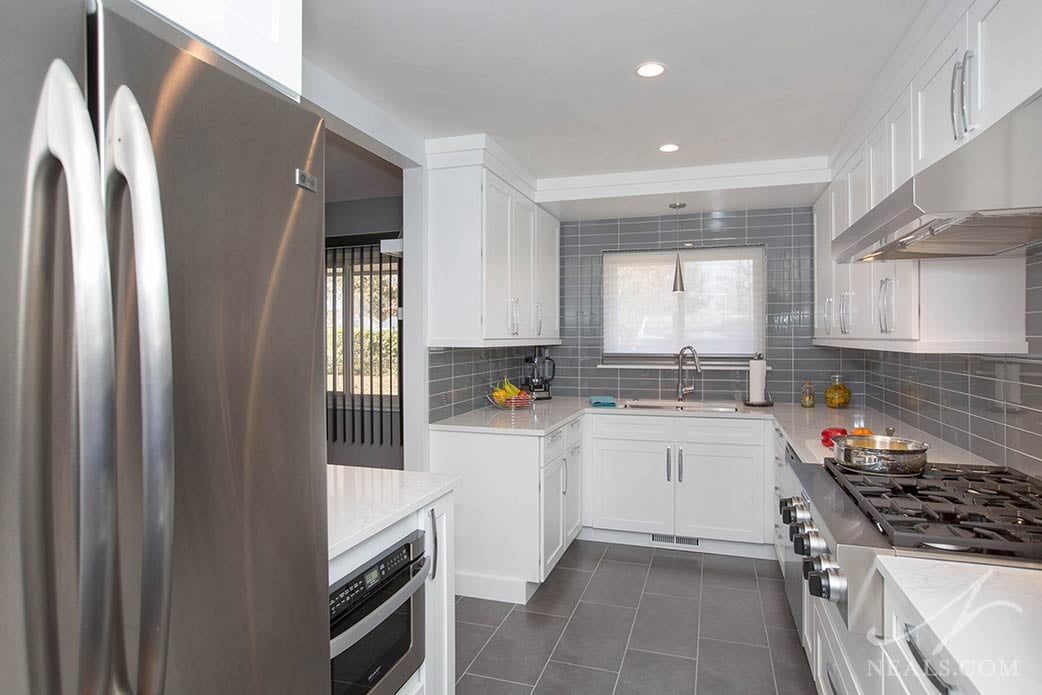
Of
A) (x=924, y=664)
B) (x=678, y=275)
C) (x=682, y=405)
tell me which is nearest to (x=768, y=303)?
(x=678, y=275)

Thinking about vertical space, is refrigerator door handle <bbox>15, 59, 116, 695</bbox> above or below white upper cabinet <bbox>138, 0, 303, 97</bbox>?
below

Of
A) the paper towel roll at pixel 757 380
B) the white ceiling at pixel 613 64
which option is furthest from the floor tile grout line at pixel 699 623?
the white ceiling at pixel 613 64

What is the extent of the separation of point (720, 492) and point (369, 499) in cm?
270

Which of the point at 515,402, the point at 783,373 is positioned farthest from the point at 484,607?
the point at 783,373

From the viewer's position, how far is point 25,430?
0.55 m

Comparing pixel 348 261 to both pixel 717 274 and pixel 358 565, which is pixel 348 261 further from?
pixel 358 565

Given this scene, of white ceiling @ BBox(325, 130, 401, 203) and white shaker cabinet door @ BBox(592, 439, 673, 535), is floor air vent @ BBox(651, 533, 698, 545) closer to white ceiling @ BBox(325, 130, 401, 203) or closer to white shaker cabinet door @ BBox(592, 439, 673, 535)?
white shaker cabinet door @ BBox(592, 439, 673, 535)

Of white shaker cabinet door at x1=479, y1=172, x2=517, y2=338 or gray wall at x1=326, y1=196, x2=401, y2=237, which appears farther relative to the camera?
gray wall at x1=326, y1=196, x2=401, y2=237

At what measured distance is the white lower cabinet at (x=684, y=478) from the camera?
368 centimetres

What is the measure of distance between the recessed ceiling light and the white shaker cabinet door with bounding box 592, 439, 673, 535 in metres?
2.22

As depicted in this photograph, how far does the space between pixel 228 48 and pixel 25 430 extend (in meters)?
0.70

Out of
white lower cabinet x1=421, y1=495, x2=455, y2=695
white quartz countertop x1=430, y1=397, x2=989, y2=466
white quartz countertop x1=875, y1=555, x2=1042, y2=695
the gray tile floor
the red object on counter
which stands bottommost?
the gray tile floor

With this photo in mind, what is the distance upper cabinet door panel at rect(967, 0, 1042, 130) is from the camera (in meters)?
1.32

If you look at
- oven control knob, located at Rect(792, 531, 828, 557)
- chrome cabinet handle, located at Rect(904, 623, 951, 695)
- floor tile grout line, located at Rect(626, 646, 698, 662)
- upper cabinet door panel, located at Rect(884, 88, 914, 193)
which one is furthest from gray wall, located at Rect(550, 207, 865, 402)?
chrome cabinet handle, located at Rect(904, 623, 951, 695)
